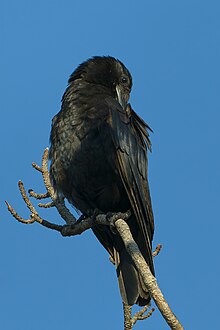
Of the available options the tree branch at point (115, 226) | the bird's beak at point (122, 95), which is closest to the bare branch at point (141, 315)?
the tree branch at point (115, 226)

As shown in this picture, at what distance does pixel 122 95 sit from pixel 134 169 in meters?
1.28

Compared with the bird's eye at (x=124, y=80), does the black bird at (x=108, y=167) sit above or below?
below

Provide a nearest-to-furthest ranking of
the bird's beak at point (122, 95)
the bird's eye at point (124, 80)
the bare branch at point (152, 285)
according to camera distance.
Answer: the bare branch at point (152, 285), the bird's beak at point (122, 95), the bird's eye at point (124, 80)

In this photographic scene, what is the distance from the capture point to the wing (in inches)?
222

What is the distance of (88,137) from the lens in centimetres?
588

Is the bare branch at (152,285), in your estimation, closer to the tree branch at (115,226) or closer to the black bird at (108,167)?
the tree branch at (115,226)

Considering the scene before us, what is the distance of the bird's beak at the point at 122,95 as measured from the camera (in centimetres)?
675

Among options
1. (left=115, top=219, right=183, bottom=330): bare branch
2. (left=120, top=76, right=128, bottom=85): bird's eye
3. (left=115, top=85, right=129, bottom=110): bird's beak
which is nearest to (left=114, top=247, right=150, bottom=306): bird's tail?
(left=115, top=219, right=183, bottom=330): bare branch

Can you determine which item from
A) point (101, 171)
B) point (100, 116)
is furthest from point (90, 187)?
point (100, 116)

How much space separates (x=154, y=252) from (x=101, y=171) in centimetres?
79

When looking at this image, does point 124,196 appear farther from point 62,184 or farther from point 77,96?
point 77,96

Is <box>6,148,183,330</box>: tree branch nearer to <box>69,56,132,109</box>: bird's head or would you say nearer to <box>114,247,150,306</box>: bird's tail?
<box>114,247,150,306</box>: bird's tail

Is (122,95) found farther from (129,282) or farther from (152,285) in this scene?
(152,285)

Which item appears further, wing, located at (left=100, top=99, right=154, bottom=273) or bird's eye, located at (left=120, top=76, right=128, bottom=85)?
bird's eye, located at (left=120, top=76, right=128, bottom=85)
